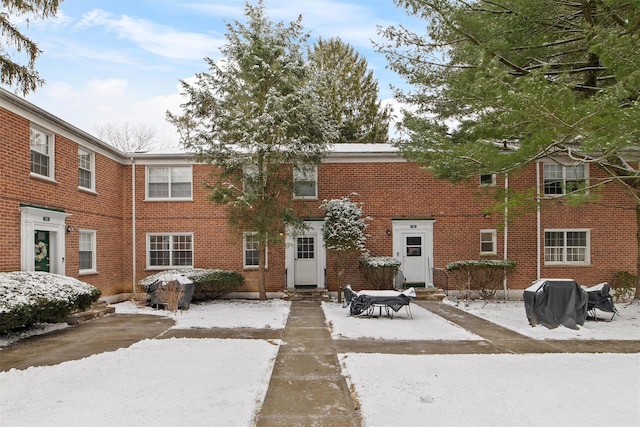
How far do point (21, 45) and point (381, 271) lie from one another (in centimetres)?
1327

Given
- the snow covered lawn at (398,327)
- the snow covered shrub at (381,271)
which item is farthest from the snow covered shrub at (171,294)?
the snow covered shrub at (381,271)

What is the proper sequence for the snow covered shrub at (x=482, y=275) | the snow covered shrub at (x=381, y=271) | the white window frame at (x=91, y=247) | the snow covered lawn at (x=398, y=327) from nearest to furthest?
the snow covered lawn at (x=398, y=327), the white window frame at (x=91, y=247), the snow covered shrub at (x=381, y=271), the snow covered shrub at (x=482, y=275)

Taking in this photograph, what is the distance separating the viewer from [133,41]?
12344 mm

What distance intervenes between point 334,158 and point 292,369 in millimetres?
10430

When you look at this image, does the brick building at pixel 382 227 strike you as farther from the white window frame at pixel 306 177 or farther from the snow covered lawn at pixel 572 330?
the snow covered lawn at pixel 572 330

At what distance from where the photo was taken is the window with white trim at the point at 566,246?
16.2 meters

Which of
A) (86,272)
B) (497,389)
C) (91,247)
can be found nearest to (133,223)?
(91,247)

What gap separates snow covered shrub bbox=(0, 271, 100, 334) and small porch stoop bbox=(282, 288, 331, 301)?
244 inches

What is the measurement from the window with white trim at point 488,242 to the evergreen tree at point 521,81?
5087 millimetres

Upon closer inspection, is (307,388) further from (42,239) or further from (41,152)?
(41,152)

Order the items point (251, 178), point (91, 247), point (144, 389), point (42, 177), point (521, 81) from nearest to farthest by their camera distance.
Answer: point (144, 389)
point (521, 81)
point (42, 177)
point (251, 178)
point (91, 247)

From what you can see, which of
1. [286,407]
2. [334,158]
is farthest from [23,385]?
[334,158]

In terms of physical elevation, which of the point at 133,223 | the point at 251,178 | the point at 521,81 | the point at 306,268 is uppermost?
the point at 521,81

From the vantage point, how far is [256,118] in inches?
521
